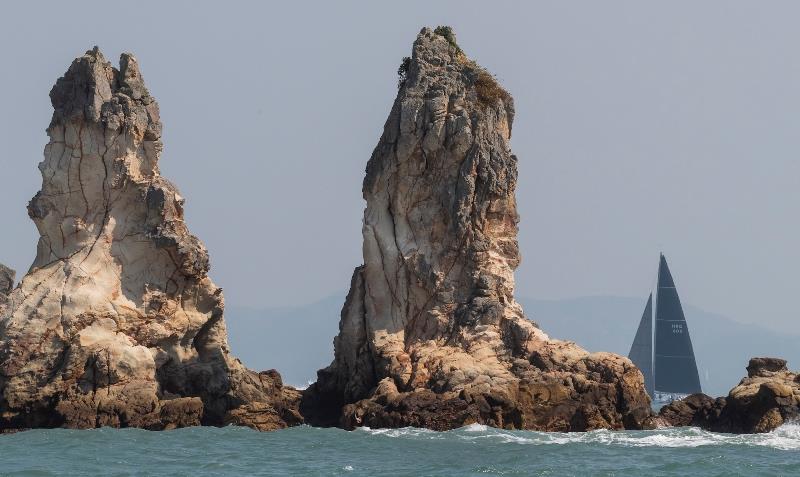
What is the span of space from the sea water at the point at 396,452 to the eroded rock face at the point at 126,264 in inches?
137

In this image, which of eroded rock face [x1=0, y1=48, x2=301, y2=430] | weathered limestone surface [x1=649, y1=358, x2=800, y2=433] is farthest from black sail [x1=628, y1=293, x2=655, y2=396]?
eroded rock face [x1=0, y1=48, x2=301, y2=430]

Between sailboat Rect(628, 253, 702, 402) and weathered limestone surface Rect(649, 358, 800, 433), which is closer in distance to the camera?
weathered limestone surface Rect(649, 358, 800, 433)

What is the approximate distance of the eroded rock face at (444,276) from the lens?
178 ft

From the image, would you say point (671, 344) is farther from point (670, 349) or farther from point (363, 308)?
point (363, 308)

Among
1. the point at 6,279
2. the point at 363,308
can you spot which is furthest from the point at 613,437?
the point at 6,279

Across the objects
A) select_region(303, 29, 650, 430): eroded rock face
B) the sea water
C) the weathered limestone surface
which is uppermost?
select_region(303, 29, 650, 430): eroded rock face

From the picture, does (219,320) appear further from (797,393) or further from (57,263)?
(797,393)

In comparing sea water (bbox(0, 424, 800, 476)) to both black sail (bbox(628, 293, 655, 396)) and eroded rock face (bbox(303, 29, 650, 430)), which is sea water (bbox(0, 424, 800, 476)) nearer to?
eroded rock face (bbox(303, 29, 650, 430))

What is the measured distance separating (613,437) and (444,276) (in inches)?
387

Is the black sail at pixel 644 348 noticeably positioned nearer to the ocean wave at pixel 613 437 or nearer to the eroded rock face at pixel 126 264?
the eroded rock face at pixel 126 264

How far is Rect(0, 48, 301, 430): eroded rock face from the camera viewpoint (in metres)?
54.1

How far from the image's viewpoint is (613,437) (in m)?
50.5

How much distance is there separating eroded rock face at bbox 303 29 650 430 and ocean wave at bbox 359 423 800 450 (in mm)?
2193

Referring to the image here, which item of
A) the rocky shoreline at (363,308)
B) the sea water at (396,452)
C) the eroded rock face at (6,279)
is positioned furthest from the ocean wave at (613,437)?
the eroded rock face at (6,279)
